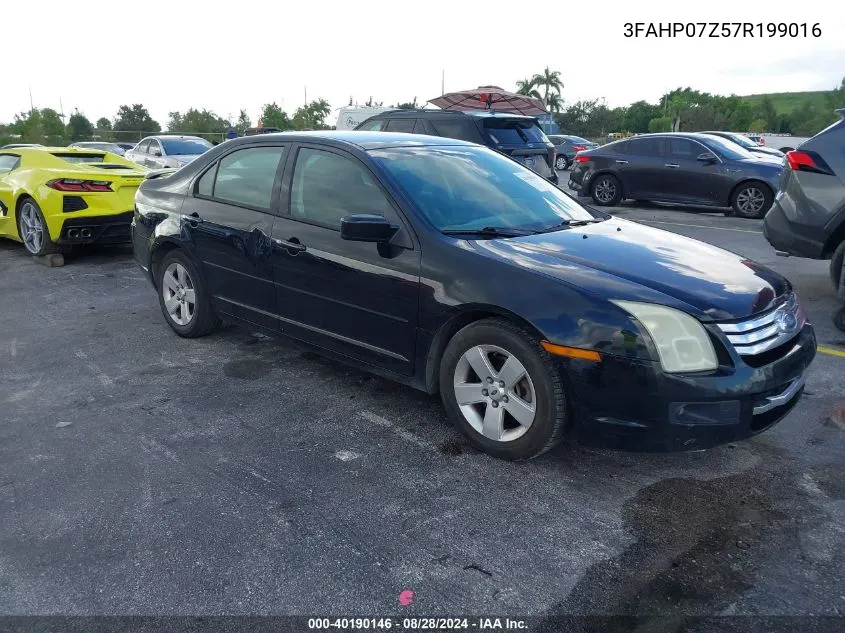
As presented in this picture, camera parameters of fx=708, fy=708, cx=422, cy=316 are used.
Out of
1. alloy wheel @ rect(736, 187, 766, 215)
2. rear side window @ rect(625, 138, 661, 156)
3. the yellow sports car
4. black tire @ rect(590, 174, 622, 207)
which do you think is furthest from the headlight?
black tire @ rect(590, 174, 622, 207)

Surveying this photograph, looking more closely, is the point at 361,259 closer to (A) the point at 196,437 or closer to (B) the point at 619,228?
(A) the point at 196,437

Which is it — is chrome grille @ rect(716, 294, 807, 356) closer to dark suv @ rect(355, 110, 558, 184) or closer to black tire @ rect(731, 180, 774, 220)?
dark suv @ rect(355, 110, 558, 184)

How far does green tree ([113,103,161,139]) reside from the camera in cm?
5142

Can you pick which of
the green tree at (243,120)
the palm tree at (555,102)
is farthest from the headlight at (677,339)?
the palm tree at (555,102)

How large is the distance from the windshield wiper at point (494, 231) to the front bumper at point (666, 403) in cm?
95

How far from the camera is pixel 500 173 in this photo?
4.52 m

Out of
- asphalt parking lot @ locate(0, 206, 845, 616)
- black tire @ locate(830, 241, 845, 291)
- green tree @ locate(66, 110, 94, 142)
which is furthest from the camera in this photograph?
green tree @ locate(66, 110, 94, 142)

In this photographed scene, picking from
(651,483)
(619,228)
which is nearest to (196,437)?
(651,483)

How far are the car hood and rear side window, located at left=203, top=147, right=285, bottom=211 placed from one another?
5.46ft

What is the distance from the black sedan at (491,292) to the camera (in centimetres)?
304

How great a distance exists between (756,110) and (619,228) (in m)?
115

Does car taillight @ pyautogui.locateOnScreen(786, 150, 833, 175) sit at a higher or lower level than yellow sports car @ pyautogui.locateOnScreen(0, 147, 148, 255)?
higher

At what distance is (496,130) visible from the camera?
10969mm

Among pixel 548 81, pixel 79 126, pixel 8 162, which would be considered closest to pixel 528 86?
pixel 548 81
